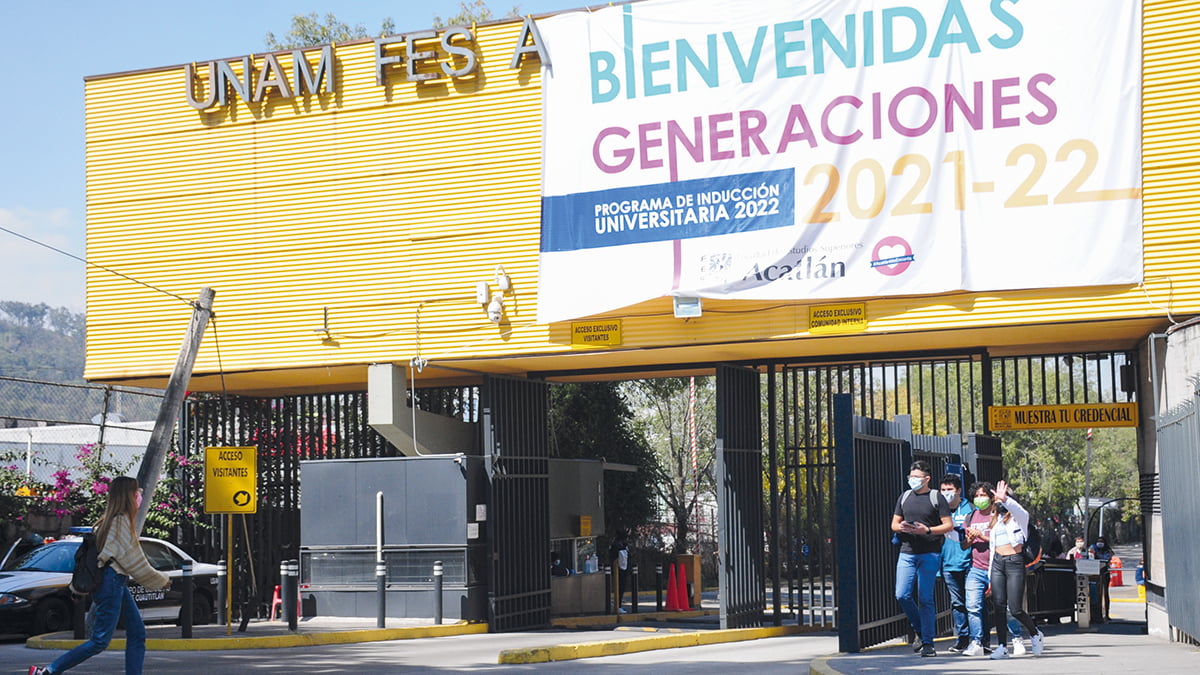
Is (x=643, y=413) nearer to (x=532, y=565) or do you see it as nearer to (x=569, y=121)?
(x=532, y=565)

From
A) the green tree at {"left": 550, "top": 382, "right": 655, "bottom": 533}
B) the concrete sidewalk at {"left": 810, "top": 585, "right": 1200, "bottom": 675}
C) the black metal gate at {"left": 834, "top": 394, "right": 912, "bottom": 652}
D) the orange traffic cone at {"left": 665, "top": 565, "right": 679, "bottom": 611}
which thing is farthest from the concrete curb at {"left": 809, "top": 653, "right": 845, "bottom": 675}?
the green tree at {"left": 550, "top": 382, "right": 655, "bottom": 533}

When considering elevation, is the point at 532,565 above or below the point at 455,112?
below

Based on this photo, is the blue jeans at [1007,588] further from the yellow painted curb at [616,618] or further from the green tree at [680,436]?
the green tree at [680,436]

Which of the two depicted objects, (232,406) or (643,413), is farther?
(643,413)

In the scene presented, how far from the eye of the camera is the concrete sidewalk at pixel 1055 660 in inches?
459

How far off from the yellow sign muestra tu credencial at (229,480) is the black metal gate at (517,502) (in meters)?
4.03

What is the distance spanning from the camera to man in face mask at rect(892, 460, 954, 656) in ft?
44.7

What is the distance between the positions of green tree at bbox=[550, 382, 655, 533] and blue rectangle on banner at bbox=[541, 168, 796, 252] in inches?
570

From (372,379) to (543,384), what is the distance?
3.28m

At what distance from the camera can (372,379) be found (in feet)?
69.7

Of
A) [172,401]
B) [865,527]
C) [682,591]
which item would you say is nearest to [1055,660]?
[865,527]

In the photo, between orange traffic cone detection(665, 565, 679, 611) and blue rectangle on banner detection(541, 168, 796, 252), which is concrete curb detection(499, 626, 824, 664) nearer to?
blue rectangle on banner detection(541, 168, 796, 252)

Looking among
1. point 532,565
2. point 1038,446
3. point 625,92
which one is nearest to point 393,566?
point 532,565

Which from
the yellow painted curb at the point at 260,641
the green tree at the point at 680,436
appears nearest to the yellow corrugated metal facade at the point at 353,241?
the yellow painted curb at the point at 260,641
